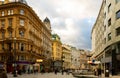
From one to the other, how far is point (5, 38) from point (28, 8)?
467 inches

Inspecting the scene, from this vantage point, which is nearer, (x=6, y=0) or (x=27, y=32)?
(x=27, y=32)

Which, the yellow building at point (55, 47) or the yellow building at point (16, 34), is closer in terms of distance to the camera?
the yellow building at point (16, 34)

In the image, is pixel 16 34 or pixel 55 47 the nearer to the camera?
pixel 16 34

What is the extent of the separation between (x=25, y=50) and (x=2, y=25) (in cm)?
1122

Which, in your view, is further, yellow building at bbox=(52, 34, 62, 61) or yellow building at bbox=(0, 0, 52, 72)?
yellow building at bbox=(52, 34, 62, 61)

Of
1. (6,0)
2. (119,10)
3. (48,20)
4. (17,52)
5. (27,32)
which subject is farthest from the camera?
(48,20)

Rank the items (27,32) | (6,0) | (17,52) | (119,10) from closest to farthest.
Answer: (119,10) < (17,52) < (27,32) < (6,0)

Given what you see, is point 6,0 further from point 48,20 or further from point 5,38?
point 48,20

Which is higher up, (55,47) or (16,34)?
(55,47)

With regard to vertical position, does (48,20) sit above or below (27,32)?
above

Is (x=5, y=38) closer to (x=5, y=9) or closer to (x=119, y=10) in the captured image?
(x=5, y=9)

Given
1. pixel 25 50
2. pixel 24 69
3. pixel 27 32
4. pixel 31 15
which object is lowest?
pixel 24 69

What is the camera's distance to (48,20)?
15375cm

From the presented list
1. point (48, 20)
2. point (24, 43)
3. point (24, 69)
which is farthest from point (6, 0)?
point (48, 20)
